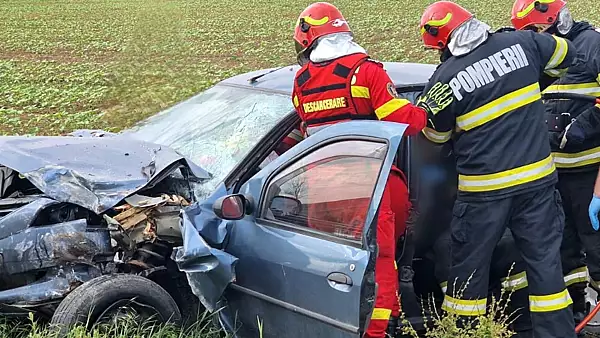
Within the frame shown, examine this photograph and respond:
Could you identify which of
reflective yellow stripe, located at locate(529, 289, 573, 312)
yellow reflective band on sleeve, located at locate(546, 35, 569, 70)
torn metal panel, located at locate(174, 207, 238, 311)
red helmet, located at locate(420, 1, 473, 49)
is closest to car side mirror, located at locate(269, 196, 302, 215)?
torn metal panel, located at locate(174, 207, 238, 311)

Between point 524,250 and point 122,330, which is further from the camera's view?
point 524,250

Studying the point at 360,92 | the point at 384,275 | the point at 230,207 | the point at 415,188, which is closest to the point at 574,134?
the point at 415,188

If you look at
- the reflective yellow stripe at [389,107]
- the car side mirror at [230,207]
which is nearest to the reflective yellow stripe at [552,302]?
the reflective yellow stripe at [389,107]

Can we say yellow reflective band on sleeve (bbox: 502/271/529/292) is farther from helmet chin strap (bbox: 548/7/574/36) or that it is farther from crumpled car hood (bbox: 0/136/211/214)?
crumpled car hood (bbox: 0/136/211/214)

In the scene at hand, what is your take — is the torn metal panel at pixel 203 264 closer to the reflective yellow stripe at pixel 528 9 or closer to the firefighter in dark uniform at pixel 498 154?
the firefighter in dark uniform at pixel 498 154

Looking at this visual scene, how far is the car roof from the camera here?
3.99 m

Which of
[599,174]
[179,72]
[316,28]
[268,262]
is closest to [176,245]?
[268,262]

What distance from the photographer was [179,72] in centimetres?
1762

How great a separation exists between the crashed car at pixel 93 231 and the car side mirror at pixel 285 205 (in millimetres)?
565

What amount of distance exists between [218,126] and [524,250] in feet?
5.75

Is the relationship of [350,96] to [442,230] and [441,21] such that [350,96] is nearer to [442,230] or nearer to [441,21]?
[441,21]

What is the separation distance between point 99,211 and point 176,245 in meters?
0.41

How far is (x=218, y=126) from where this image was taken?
4.03 metres

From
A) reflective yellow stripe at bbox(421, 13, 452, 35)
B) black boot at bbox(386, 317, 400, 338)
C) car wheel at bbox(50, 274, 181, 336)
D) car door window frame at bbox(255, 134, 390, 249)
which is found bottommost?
black boot at bbox(386, 317, 400, 338)
